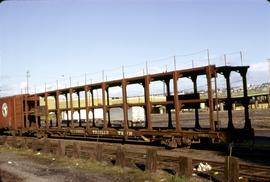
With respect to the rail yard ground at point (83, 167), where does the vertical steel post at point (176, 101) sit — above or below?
above

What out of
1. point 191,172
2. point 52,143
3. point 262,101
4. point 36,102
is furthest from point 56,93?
point 262,101

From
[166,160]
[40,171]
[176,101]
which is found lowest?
[40,171]

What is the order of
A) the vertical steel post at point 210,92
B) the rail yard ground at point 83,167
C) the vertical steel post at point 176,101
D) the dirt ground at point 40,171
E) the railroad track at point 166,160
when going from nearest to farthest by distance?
1. the railroad track at point 166,160
2. the rail yard ground at point 83,167
3. the dirt ground at point 40,171
4. the vertical steel post at point 210,92
5. the vertical steel post at point 176,101

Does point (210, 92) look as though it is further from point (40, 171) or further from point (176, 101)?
point (40, 171)

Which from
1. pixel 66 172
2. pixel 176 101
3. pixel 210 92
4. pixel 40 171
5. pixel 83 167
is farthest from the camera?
pixel 176 101

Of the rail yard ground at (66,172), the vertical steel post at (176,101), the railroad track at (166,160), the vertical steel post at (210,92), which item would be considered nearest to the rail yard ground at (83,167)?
the rail yard ground at (66,172)

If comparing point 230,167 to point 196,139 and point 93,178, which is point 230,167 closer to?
point 93,178

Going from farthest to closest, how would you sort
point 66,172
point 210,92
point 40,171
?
point 210,92 → point 40,171 → point 66,172

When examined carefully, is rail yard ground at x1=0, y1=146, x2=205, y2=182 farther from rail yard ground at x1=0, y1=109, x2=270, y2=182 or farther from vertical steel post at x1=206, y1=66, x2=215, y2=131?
vertical steel post at x1=206, y1=66, x2=215, y2=131

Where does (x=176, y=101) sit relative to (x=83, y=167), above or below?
above

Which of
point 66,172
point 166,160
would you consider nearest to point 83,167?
point 66,172

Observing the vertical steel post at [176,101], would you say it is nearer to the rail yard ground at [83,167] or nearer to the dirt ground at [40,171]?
the rail yard ground at [83,167]

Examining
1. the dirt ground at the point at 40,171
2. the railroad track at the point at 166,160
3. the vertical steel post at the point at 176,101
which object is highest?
the vertical steel post at the point at 176,101

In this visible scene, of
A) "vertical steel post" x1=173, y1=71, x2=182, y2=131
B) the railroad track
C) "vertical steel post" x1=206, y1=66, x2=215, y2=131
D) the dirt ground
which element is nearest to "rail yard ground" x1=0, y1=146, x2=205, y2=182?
the dirt ground
